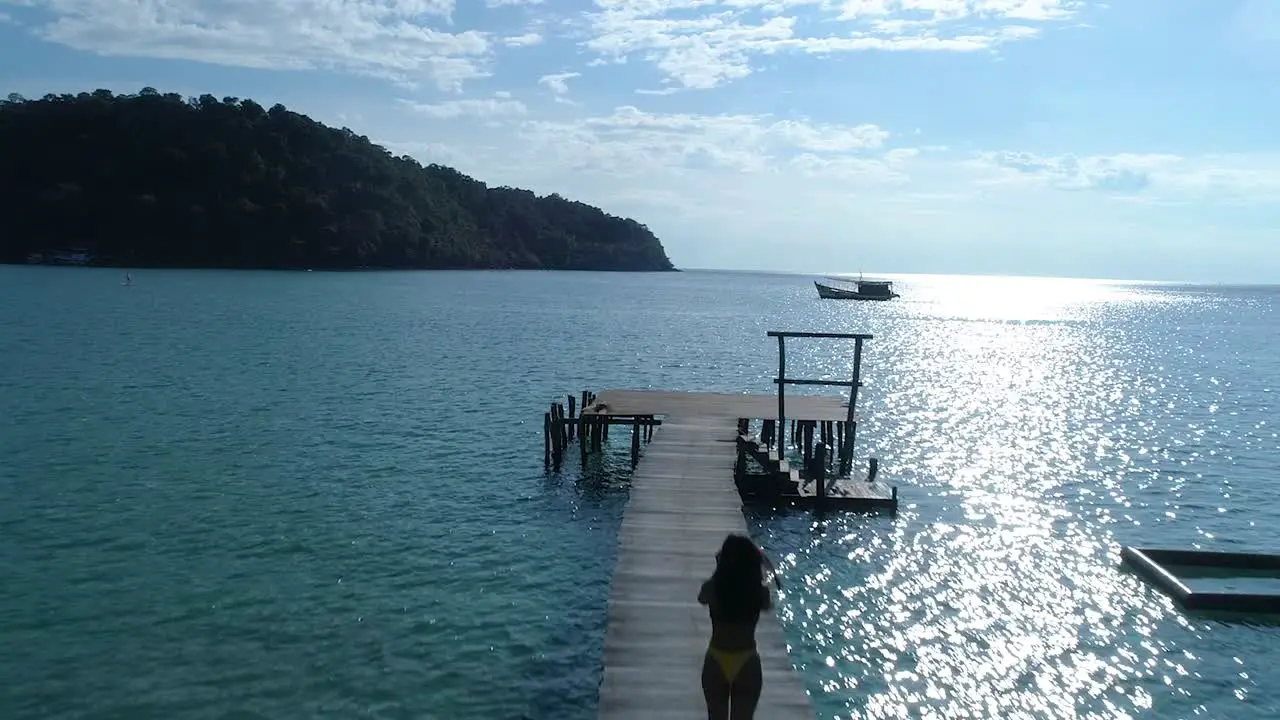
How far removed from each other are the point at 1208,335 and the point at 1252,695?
4256 inches

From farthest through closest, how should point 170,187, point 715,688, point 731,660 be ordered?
point 170,187 < point 715,688 < point 731,660

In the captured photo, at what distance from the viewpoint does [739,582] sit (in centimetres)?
849

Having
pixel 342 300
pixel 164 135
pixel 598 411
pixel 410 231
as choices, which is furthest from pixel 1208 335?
pixel 164 135

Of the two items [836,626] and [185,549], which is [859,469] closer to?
[836,626]

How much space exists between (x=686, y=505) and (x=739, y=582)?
10.3m

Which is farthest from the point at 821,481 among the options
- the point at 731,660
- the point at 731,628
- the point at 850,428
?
the point at 731,628

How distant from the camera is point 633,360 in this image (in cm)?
5897

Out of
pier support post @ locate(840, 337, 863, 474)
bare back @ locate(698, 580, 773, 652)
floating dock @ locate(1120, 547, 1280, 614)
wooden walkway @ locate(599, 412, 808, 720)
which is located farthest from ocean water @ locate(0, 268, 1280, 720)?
bare back @ locate(698, 580, 773, 652)

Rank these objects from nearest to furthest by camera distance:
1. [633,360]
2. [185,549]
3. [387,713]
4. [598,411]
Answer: [387,713] < [185,549] < [598,411] < [633,360]

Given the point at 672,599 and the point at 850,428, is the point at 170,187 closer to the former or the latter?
the point at 850,428

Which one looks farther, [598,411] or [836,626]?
[598,411]

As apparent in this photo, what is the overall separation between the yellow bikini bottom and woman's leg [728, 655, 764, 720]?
4 cm

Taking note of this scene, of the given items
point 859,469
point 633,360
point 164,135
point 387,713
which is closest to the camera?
point 387,713

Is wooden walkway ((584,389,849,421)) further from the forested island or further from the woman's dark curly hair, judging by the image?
the forested island
